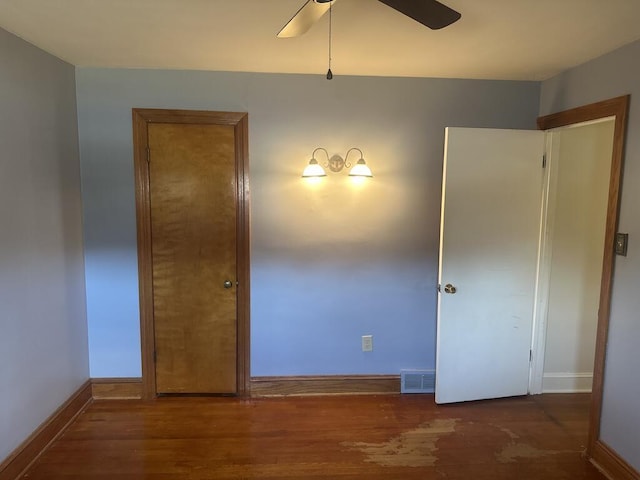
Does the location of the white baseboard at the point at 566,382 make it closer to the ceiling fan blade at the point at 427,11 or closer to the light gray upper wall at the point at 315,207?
the light gray upper wall at the point at 315,207

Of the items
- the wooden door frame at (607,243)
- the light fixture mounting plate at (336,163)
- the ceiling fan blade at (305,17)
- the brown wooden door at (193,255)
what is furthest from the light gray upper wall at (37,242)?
the wooden door frame at (607,243)

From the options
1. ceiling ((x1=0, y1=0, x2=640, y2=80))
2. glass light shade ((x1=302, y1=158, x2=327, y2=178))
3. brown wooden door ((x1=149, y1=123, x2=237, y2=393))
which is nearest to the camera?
ceiling ((x1=0, y1=0, x2=640, y2=80))

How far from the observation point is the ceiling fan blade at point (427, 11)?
145 cm

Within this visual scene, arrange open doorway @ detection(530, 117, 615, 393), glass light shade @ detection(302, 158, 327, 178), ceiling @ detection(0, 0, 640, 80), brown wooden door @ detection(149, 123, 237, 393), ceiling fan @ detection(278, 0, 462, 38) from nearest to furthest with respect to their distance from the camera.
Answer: ceiling fan @ detection(278, 0, 462, 38) < ceiling @ detection(0, 0, 640, 80) < glass light shade @ detection(302, 158, 327, 178) < brown wooden door @ detection(149, 123, 237, 393) < open doorway @ detection(530, 117, 615, 393)

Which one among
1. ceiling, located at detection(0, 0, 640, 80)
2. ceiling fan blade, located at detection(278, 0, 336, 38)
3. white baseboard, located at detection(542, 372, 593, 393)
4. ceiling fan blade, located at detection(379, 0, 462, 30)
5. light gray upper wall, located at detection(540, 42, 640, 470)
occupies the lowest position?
white baseboard, located at detection(542, 372, 593, 393)

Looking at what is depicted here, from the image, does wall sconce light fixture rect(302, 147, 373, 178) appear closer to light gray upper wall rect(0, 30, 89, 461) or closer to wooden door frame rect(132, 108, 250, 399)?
wooden door frame rect(132, 108, 250, 399)

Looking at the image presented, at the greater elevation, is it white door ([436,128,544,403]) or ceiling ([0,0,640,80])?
ceiling ([0,0,640,80])

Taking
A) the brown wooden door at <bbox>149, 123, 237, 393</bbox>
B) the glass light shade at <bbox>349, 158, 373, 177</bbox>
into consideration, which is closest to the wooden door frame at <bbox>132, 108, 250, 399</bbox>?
the brown wooden door at <bbox>149, 123, 237, 393</bbox>

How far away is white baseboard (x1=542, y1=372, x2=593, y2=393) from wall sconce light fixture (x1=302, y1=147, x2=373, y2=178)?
2.09 meters

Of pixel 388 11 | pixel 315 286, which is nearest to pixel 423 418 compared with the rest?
pixel 315 286

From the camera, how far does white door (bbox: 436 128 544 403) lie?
109 inches

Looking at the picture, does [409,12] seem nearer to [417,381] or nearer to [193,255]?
[193,255]

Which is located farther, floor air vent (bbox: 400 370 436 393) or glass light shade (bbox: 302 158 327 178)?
floor air vent (bbox: 400 370 436 393)

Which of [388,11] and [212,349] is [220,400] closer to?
[212,349]
